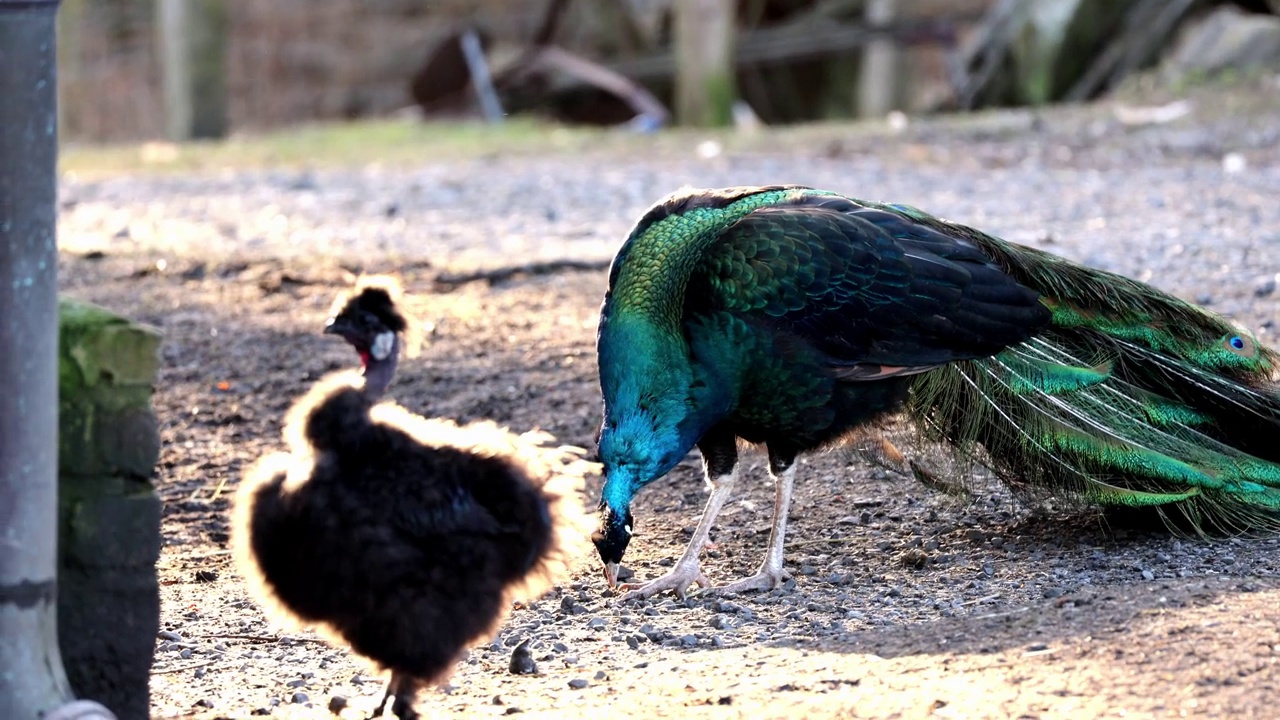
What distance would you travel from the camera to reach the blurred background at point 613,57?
50.6ft

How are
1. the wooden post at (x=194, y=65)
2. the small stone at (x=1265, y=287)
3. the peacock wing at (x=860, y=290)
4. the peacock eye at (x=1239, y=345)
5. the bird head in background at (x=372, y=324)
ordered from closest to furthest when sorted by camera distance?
1. the bird head in background at (x=372, y=324)
2. the peacock wing at (x=860, y=290)
3. the peacock eye at (x=1239, y=345)
4. the small stone at (x=1265, y=287)
5. the wooden post at (x=194, y=65)

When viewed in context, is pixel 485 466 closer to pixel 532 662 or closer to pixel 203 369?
pixel 532 662

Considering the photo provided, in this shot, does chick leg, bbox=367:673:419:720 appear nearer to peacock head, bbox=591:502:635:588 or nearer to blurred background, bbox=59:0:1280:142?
Result: peacock head, bbox=591:502:635:588

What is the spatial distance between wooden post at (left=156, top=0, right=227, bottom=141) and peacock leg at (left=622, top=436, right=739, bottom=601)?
11.7 metres

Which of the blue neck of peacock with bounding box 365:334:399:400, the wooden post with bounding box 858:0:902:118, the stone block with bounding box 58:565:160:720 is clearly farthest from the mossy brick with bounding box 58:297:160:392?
the wooden post with bounding box 858:0:902:118

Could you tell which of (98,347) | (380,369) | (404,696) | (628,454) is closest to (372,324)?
(380,369)

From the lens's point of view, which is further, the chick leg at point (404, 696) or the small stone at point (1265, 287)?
the small stone at point (1265, 287)

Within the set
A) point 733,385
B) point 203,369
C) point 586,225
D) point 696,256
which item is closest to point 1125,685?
point 733,385

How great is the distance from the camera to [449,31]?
65.9 ft

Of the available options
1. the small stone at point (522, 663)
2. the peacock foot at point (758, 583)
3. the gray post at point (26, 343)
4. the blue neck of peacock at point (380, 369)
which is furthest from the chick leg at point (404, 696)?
the peacock foot at point (758, 583)

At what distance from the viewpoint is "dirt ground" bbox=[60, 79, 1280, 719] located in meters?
3.86

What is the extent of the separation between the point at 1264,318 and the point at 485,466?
14.2 feet

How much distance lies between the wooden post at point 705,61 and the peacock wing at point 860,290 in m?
10.4

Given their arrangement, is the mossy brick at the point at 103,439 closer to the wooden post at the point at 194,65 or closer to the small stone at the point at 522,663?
the small stone at the point at 522,663
